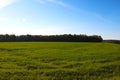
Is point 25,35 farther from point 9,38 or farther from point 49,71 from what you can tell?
point 49,71

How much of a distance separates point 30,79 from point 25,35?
9566 cm

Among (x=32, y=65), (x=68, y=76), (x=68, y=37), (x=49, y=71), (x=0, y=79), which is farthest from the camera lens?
(x=68, y=37)

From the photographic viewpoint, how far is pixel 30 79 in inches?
765

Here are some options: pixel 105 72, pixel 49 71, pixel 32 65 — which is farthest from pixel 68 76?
pixel 32 65

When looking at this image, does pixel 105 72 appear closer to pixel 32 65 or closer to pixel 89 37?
pixel 32 65

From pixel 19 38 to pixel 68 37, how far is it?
Answer: 68.5 feet

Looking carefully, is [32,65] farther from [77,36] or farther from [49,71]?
[77,36]

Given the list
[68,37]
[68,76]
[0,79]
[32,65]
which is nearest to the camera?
[0,79]

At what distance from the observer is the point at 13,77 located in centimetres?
1992

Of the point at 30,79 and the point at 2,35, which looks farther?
the point at 2,35

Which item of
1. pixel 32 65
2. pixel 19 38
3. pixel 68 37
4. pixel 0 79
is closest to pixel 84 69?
pixel 32 65

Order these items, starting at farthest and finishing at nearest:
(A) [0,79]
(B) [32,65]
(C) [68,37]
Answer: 1. (C) [68,37]
2. (B) [32,65]
3. (A) [0,79]

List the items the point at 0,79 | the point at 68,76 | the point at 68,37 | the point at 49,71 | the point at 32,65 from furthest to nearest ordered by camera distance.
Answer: the point at 68,37
the point at 32,65
the point at 49,71
the point at 68,76
the point at 0,79

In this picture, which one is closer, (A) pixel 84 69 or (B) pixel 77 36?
(A) pixel 84 69
